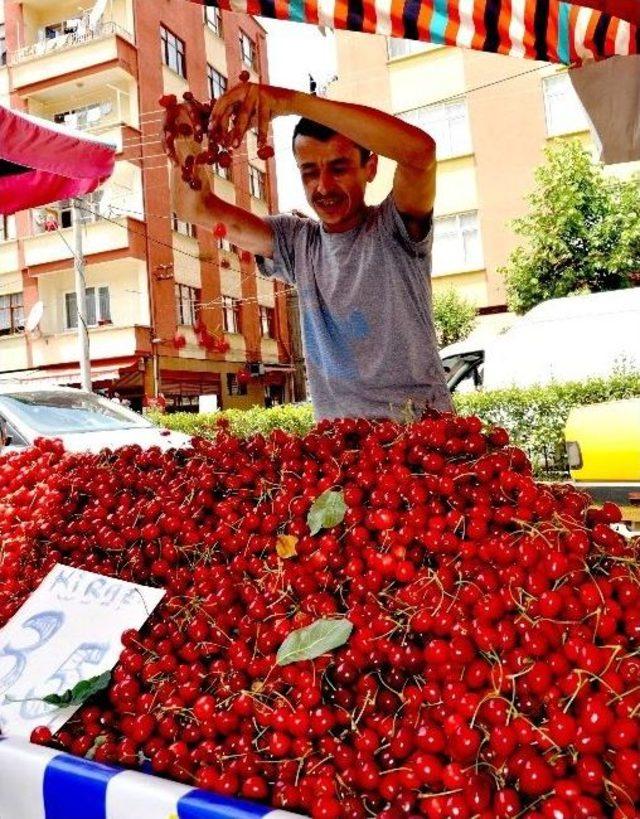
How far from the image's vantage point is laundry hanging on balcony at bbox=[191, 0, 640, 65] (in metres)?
2.20

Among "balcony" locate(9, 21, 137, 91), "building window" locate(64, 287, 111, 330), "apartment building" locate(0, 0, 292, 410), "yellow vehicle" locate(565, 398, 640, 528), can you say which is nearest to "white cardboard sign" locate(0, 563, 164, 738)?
"yellow vehicle" locate(565, 398, 640, 528)

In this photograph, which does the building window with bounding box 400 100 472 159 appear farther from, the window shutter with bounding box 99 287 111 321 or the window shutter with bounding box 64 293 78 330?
the window shutter with bounding box 64 293 78 330

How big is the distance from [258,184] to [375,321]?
24.0 metres

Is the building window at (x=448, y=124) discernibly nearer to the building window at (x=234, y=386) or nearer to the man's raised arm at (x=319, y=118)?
the building window at (x=234, y=386)

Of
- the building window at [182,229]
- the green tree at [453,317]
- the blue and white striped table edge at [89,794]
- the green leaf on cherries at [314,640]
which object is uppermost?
the building window at [182,229]

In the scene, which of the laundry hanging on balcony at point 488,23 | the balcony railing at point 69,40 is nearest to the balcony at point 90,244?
the balcony railing at point 69,40

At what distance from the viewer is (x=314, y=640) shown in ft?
3.56

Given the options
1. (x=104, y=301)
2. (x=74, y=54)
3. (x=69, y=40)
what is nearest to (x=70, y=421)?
(x=104, y=301)

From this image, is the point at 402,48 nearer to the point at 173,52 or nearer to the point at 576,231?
the point at 173,52

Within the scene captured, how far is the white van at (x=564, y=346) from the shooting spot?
29.0ft

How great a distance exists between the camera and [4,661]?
1.40m

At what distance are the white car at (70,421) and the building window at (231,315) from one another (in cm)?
1676

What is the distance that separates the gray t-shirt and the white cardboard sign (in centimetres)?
89

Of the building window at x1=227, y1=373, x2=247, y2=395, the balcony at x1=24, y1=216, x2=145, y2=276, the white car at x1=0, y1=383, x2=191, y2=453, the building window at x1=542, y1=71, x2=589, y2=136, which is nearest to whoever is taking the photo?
the white car at x1=0, y1=383, x2=191, y2=453
